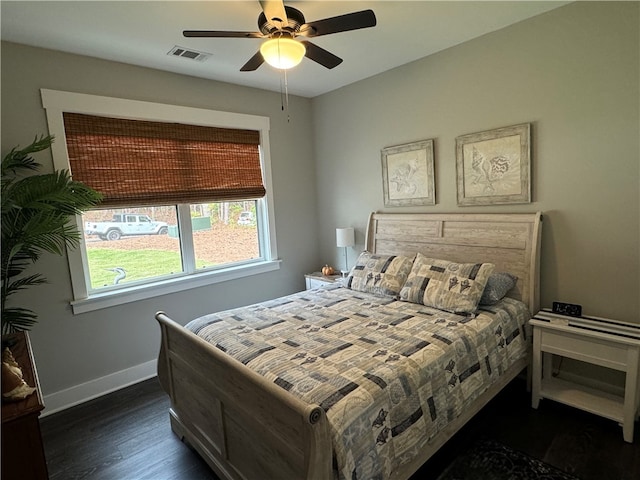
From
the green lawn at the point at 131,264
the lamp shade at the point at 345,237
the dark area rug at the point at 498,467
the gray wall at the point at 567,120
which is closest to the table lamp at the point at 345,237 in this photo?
the lamp shade at the point at 345,237

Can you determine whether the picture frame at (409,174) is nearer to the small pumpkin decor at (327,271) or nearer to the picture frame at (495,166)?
the picture frame at (495,166)

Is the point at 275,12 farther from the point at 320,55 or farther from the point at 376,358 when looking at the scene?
the point at 376,358

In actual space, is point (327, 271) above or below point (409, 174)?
below

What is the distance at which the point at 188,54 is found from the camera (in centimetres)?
281

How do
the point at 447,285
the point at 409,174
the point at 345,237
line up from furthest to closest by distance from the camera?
1. the point at 345,237
2. the point at 409,174
3. the point at 447,285

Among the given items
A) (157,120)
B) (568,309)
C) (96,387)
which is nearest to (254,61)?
(157,120)

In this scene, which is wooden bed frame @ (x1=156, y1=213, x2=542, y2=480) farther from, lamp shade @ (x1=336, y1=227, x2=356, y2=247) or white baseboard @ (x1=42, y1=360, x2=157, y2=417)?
white baseboard @ (x1=42, y1=360, x2=157, y2=417)

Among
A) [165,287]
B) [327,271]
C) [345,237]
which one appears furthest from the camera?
[327,271]

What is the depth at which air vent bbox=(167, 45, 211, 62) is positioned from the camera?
2716mm

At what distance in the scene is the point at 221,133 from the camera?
11.6ft

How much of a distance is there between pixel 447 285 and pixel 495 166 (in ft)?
3.49

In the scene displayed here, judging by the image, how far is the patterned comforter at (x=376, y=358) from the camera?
4.81 feet

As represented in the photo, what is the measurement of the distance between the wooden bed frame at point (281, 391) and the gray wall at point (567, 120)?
6.7 inches

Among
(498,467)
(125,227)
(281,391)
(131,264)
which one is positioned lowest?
(498,467)
